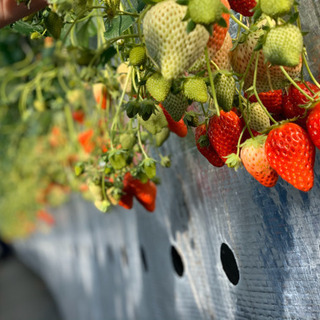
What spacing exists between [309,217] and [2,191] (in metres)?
3.94

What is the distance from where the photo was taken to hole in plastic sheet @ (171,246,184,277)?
1.22 meters

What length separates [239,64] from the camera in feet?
1.92

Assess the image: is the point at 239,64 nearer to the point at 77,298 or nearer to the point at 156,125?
the point at 156,125

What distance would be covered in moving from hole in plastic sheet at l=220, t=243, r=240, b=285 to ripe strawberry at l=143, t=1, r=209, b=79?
1.58ft

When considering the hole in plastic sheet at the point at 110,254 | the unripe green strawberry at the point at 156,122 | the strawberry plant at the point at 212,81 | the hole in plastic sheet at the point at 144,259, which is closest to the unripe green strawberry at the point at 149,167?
the strawberry plant at the point at 212,81

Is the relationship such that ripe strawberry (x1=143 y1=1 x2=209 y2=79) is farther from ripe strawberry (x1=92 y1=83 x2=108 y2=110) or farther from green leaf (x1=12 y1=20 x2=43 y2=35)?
ripe strawberry (x1=92 y1=83 x2=108 y2=110)

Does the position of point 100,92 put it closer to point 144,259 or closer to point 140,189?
point 140,189

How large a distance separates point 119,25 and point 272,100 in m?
0.26

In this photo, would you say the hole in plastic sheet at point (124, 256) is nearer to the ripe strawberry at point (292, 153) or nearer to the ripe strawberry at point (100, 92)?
the ripe strawberry at point (100, 92)

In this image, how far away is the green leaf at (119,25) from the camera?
30.0 inches

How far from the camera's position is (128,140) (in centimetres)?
88

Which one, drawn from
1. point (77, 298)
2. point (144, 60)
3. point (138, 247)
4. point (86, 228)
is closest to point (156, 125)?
point (144, 60)

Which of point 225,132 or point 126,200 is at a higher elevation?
point 225,132

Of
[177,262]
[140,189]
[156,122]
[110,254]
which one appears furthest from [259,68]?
[110,254]
